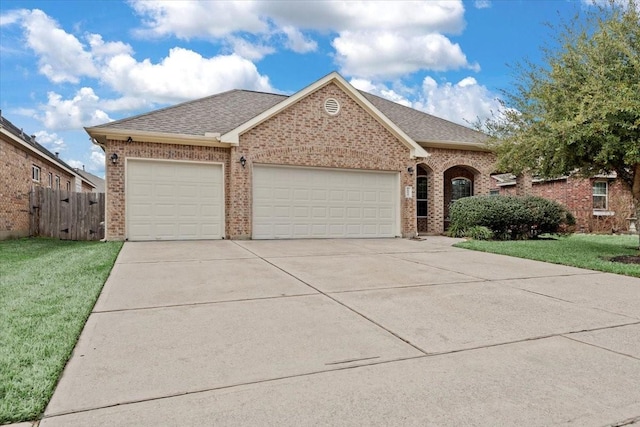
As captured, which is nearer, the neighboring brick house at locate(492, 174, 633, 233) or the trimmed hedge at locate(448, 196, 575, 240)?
the trimmed hedge at locate(448, 196, 575, 240)

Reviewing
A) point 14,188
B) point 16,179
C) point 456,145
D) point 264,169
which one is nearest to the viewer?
point 264,169

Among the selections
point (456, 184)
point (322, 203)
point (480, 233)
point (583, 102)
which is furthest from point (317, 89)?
point (456, 184)

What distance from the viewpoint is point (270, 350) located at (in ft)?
10.7

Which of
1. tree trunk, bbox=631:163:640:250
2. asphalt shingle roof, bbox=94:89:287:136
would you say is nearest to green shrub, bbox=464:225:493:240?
tree trunk, bbox=631:163:640:250

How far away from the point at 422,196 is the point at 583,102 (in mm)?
8531

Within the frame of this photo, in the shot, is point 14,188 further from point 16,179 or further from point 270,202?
point 270,202

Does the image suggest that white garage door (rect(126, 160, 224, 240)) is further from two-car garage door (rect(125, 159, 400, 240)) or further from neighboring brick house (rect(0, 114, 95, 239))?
neighboring brick house (rect(0, 114, 95, 239))

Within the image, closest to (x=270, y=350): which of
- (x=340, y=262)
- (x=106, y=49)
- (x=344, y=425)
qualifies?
(x=344, y=425)

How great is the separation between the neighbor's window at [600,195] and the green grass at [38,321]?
20950mm

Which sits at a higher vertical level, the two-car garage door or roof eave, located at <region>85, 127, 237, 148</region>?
roof eave, located at <region>85, 127, 237, 148</region>

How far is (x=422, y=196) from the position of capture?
1595 cm

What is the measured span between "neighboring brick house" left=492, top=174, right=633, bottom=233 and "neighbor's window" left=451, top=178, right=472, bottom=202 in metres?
2.99

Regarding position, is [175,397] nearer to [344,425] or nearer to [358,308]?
[344,425]

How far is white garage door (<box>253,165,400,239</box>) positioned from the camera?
12.6 m
